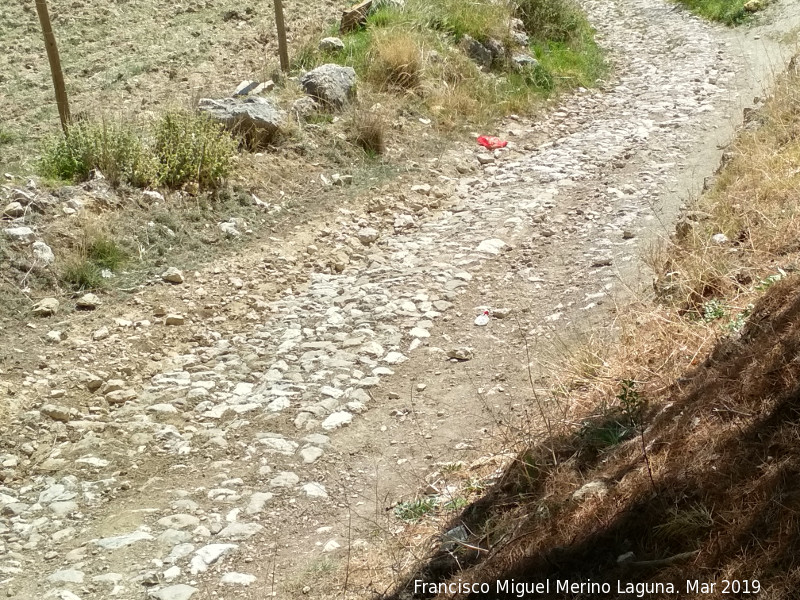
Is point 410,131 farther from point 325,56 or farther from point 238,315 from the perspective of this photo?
point 238,315

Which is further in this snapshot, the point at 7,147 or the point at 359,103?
the point at 359,103

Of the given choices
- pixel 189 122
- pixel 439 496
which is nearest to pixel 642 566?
pixel 439 496

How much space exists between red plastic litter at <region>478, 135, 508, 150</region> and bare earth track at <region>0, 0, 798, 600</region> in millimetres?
355

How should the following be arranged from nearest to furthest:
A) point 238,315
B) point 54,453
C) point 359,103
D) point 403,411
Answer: point 54,453, point 403,411, point 238,315, point 359,103

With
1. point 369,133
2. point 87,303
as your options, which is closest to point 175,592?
point 87,303

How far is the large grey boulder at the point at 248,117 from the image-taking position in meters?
7.62

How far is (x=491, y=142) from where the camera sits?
8.96m

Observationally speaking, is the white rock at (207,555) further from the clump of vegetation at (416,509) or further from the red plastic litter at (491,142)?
the red plastic litter at (491,142)

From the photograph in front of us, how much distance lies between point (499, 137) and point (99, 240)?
14.9 feet

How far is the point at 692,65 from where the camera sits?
37.4 feet

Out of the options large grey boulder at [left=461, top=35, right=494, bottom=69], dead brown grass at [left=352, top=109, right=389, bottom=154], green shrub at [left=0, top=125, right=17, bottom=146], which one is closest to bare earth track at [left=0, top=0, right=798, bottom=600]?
dead brown grass at [left=352, top=109, right=389, bottom=154]

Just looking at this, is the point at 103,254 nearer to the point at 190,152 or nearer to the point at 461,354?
the point at 190,152

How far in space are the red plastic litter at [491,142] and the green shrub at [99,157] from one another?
11.5 ft

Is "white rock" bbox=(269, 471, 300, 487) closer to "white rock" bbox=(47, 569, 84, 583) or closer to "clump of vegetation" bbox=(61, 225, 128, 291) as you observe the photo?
"white rock" bbox=(47, 569, 84, 583)
